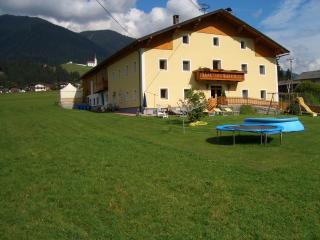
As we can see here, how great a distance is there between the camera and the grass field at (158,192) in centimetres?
646

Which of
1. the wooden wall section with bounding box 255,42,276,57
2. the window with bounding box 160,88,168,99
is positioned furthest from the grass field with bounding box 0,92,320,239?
the wooden wall section with bounding box 255,42,276,57

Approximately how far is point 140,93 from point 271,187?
2488 cm

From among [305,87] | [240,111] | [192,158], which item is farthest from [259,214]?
[305,87]

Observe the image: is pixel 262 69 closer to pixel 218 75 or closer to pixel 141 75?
pixel 218 75

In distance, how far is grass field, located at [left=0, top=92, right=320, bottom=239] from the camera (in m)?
6.46

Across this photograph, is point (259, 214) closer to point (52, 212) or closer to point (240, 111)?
point (52, 212)

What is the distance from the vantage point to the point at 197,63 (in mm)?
34875

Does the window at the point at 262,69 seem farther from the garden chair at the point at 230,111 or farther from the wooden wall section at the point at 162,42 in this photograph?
the wooden wall section at the point at 162,42

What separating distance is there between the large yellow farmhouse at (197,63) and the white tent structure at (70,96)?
54.6 ft

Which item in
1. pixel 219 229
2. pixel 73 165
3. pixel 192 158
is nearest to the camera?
pixel 219 229

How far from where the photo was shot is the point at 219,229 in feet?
21.0

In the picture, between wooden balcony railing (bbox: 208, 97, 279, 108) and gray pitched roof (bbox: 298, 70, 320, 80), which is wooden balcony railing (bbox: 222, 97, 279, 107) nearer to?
wooden balcony railing (bbox: 208, 97, 279, 108)

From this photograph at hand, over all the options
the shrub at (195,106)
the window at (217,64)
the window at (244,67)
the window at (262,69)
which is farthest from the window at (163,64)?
the window at (262,69)

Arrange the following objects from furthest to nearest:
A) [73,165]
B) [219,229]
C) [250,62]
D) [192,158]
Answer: [250,62]
[192,158]
[73,165]
[219,229]
